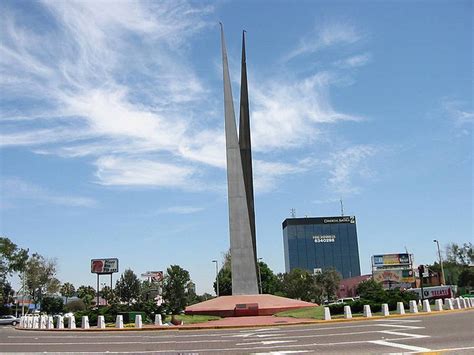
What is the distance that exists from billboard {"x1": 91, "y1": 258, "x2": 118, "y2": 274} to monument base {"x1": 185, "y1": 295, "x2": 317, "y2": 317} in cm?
4515

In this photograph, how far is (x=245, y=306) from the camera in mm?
31938

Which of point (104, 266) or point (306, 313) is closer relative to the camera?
point (306, 313)

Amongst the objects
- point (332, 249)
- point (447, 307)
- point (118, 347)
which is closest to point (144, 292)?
point (447, 307)

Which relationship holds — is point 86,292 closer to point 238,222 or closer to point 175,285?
point 175,285

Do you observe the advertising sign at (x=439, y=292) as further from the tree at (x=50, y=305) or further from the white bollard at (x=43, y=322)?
the tree at (x=50, y=305)

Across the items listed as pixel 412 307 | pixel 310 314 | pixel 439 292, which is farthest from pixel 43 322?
pixel 439 292

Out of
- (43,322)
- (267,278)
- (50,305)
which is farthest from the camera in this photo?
(50,305)

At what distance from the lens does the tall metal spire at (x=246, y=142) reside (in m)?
38.6

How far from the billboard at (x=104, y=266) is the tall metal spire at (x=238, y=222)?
44721 mm

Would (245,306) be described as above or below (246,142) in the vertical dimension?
below

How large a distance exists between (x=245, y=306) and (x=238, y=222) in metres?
7.11

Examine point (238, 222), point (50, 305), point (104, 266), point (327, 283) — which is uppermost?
point (238, 222)

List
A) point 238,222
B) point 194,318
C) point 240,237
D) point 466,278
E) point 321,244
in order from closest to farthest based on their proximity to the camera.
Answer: point 194,318
point 240,237
point 238,222
point 466,278
point 321,244

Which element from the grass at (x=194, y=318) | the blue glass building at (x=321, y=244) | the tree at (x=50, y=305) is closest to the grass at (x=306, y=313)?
the grass at (x=194, y=318)
